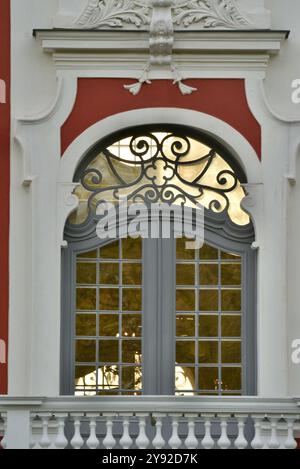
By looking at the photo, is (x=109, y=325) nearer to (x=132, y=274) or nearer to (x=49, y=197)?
(x=132, y=274)

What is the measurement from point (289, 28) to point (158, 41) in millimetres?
1522

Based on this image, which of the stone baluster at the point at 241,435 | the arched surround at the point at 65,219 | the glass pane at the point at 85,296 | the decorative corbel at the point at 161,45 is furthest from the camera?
the glass pane at the point at 85,296

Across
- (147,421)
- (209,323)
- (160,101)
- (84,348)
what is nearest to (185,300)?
(209,323)

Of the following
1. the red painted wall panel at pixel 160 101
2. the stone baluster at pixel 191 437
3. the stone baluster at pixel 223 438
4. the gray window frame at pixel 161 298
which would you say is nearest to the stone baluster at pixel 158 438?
the stone baluster at pixel 191 437

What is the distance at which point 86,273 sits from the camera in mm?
19766

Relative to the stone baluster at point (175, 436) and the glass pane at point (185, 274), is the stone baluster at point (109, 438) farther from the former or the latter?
the glass pane at point (185, 274)

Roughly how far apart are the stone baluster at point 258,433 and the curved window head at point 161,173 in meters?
2.42

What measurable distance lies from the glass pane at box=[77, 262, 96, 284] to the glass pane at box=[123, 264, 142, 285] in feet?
1.14

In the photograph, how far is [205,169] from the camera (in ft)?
65.4

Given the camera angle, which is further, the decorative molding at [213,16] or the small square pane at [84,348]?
the decorative molding at [213,16]

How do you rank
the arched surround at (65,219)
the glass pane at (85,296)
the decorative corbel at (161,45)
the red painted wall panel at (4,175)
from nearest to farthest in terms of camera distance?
the arched surround at (65,219) < the red painted wall panel at (4,175) < the decorative corbel at (161,45) < the glass pane at (85,296)

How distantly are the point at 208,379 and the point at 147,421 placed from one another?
1299 mm

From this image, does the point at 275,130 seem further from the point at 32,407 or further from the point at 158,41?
the point at 32,407

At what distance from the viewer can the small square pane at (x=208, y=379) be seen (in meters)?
19.7
